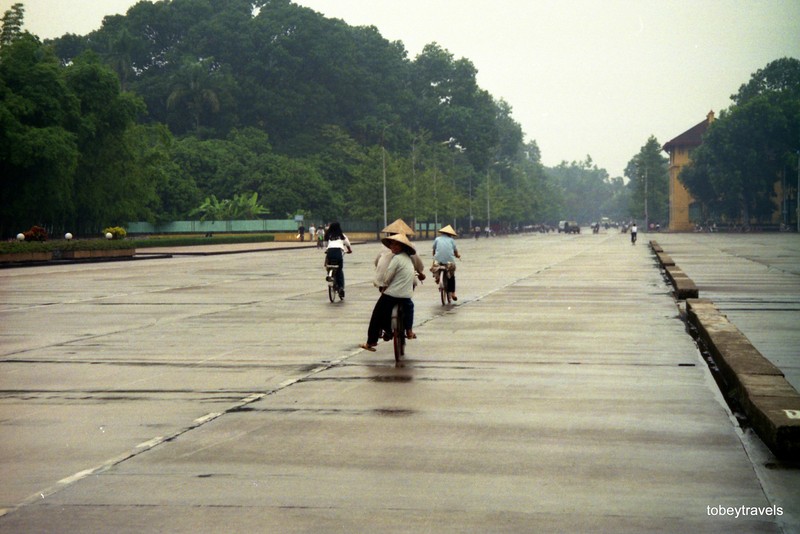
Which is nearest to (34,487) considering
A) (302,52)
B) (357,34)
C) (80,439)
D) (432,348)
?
(80,439)

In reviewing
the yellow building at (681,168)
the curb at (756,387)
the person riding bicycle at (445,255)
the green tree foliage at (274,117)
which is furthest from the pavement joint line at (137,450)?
the yellow building at (681,168)

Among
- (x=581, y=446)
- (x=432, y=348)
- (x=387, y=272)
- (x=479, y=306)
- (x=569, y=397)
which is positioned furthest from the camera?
(x=479, y=306)

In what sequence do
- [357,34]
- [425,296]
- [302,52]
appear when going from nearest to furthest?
[425,296]
[302,52]
[357,34]

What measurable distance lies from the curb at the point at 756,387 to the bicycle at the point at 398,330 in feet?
12.4

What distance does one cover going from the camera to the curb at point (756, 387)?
7.62 metres

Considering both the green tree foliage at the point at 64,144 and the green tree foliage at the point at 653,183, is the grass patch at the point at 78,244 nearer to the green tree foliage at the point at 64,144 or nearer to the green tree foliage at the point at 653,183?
the green tree foliage at the point at 64,144

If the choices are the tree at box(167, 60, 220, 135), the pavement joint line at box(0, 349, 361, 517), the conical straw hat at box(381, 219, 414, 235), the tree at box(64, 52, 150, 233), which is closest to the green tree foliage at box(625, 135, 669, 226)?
the tree at box(167, 60, 220, 135)

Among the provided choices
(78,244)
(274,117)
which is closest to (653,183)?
(274,117)

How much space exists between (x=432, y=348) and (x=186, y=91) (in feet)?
346

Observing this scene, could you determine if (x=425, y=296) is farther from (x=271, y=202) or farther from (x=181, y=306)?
(x=271, y=202)

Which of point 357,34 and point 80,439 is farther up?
point 357,34

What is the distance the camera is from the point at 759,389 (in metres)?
9.44

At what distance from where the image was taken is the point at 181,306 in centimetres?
2253

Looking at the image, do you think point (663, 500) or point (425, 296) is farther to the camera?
point (425, 296)
